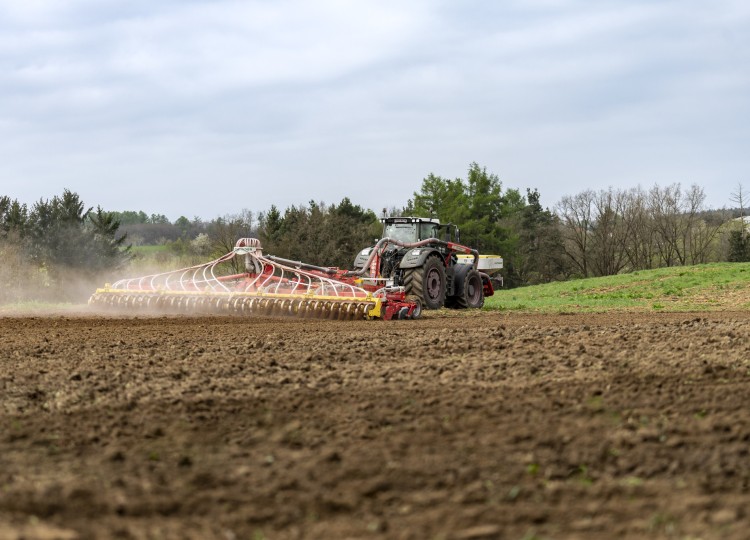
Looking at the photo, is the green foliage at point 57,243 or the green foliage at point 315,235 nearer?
the green foliage at point 57,243

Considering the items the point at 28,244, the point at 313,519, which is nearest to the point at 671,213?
the point at 28,244

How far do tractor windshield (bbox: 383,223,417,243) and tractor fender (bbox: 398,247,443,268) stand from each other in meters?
1.14

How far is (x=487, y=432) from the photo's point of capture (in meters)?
5.79

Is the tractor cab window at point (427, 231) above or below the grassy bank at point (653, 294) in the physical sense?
above

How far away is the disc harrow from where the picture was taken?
16500 mm

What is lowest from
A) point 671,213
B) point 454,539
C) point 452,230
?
point 454,539

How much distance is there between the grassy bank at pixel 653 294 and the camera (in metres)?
22.5

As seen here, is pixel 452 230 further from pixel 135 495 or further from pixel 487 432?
pixel 135 495

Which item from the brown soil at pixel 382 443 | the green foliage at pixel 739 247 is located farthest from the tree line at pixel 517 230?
the brown soil at pixel 382 443

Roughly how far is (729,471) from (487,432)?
155 cm

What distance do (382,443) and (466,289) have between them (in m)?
15.1

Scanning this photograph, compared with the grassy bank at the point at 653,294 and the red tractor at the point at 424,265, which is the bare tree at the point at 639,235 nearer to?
the grassy bank at the point at 653,294

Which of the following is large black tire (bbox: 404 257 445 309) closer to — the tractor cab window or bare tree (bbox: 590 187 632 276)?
the tractor cab window

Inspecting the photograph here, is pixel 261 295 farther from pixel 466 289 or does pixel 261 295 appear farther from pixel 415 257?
pixel 466 289
